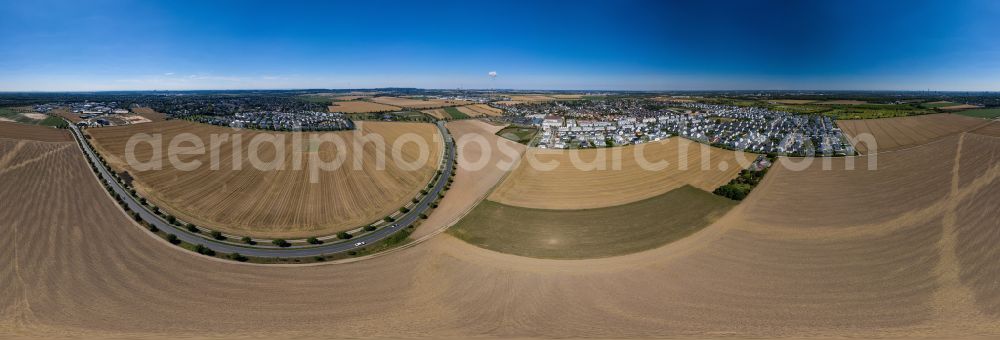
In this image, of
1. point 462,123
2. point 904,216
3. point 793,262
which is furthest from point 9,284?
point 462,123

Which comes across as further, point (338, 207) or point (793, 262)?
point (338, 207)

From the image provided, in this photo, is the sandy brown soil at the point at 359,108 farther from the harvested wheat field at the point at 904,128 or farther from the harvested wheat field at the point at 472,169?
the harvested wheat field at the point at 904,128

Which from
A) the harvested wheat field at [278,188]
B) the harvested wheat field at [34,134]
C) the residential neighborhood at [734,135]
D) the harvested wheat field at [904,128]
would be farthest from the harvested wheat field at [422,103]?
the harvested wheat field at [904,128]

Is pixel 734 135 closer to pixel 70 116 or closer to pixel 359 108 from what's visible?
pixel 359 108

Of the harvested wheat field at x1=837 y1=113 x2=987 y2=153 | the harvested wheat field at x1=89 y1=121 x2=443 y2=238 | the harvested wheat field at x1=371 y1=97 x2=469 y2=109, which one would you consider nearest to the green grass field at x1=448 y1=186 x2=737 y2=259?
the harvested wheat field at x1=89 y1=121 x2=443 y2=238

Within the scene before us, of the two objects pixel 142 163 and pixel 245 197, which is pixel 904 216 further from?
pixel 142 163

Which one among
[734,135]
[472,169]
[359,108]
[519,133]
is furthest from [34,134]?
[734,135]
